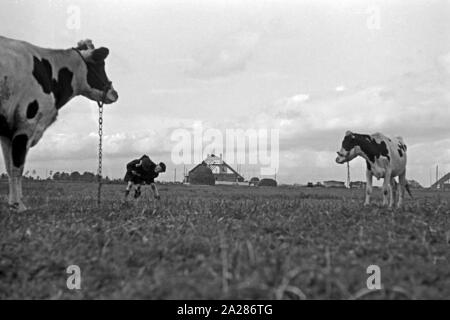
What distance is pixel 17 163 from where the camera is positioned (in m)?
10.6

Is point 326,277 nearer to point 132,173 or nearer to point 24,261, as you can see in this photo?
point 24,261

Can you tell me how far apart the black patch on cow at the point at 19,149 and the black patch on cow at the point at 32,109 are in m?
0.40

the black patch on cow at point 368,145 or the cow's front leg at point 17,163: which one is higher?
the black patch on cow at point 368,145

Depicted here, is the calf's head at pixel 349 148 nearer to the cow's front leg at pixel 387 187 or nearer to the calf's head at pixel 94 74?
the cow's front leg at pixel 387 187

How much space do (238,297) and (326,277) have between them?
0.84 metres

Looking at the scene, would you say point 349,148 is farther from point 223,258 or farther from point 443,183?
point 443,183

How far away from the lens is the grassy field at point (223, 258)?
4691 millimetres

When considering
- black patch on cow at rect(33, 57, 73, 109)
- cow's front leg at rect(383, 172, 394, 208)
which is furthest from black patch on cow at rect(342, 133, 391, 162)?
black patch on cow at rect(33, 57, 73, 109)

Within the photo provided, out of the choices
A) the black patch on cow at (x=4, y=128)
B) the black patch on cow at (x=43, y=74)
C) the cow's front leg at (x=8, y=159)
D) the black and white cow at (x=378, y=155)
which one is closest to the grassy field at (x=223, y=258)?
the cow's front leg at (x=8, y=159)

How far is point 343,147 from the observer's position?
18000mm

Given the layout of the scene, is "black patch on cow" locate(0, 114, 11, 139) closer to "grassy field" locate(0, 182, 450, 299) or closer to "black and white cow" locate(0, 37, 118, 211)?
"black and white cow" locate(0, 37, 118, 211)

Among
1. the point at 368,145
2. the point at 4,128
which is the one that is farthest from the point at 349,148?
the point at 4,128

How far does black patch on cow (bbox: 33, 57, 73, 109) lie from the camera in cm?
1073
